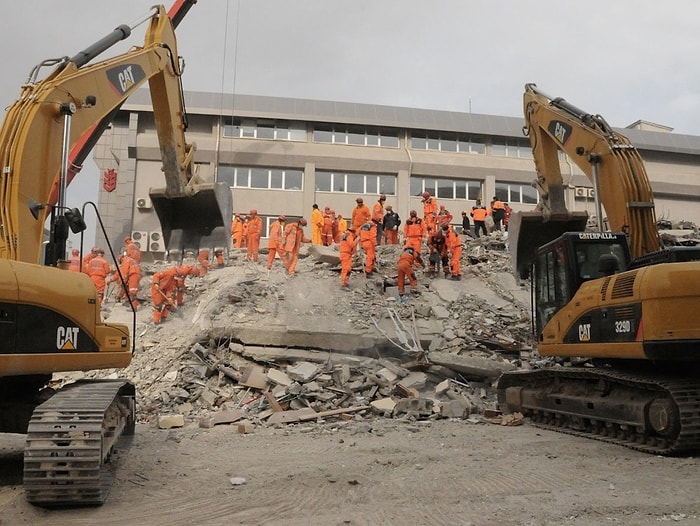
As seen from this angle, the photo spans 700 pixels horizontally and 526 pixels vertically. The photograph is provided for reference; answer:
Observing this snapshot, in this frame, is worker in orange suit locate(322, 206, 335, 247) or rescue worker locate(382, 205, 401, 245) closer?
rescue worker locate(382, 205, 401, 245)

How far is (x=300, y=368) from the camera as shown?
35.9 feet

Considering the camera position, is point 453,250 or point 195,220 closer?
point 195,220

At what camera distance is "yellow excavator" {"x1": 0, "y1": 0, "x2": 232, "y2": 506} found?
15.1ft

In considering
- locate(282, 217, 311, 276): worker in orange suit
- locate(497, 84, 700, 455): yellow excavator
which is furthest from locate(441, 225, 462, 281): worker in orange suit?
locate(497, 84, 700, 455): yellow excavator

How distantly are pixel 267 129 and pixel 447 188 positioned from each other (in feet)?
31.1

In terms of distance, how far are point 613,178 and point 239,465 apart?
255 inches

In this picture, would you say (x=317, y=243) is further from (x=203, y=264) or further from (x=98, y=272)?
(x=98, y=272)

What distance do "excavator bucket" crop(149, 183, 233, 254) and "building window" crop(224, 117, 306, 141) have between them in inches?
711

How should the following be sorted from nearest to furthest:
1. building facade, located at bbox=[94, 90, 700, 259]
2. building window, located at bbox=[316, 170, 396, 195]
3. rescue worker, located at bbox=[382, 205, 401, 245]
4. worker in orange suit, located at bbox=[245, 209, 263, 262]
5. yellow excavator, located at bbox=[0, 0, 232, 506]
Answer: yellow excavator, located at bbox=[0, 0, 232, 506] < worker in orange suit, located at bbox=[245, 209, 263, 262] < rescue worker, located at bbox=[382, 205, 401, 245] < building facade, located at bbox=[94, 90, 700, 259] < building window, located at bbox=[316, 170, 396, 195]

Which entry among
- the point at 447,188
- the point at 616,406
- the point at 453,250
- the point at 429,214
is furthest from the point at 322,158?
the point at 616,406

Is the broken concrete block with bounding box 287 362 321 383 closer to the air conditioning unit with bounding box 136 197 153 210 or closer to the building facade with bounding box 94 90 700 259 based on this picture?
the building facade with bounding box 94 90 700 259

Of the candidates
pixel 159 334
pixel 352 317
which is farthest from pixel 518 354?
pixel 159 334

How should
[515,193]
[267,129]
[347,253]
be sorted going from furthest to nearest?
[515,193], [267,129], [347,253]

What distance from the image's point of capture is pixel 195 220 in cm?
1248
